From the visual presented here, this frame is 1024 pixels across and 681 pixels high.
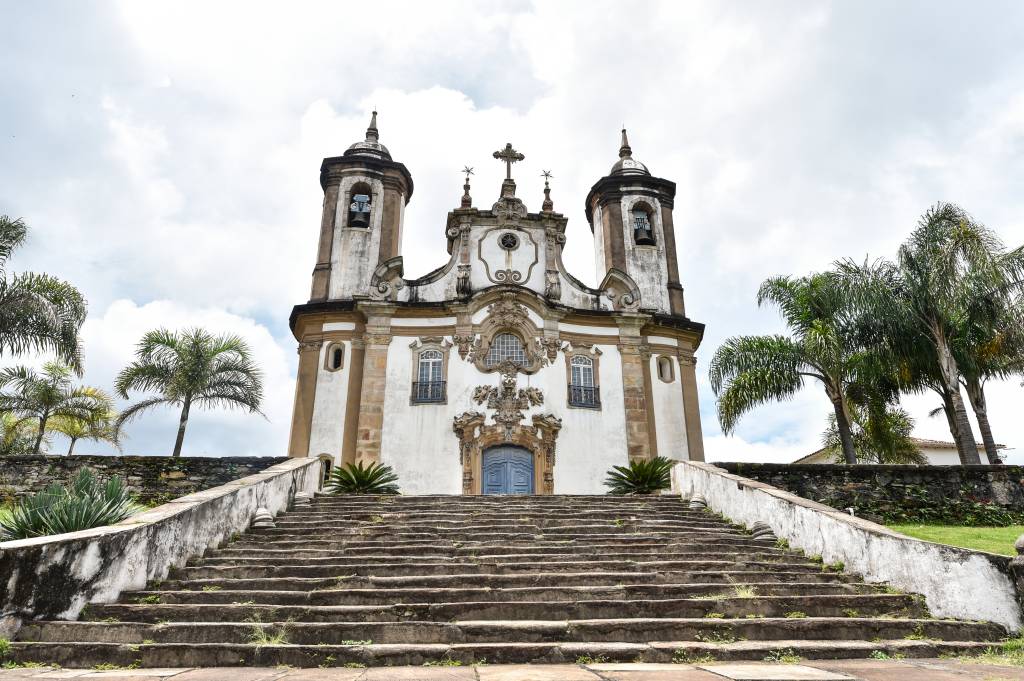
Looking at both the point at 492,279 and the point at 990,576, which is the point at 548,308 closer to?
the point at 492,279

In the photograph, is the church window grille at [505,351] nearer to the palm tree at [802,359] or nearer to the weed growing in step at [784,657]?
the palm tree at [802,359]

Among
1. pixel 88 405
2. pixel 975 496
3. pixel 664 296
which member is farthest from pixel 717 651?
pixel 88 405

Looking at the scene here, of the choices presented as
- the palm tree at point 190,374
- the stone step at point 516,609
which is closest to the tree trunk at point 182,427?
the palm tree at point 190,374

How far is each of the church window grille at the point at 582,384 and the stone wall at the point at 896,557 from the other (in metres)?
7.14

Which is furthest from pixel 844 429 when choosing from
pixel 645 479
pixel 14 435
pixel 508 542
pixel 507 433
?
pixel 14 435

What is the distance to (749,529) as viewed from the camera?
29.1ft

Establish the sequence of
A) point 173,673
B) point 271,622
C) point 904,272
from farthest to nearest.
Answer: point 904,272 < point 271,622 < point 173,673

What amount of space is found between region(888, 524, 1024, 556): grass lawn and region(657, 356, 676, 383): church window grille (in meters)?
7.08

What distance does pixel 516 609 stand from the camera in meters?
5.69

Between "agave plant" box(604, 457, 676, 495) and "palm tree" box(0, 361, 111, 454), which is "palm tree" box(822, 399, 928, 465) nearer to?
"agave plant" box(604, 457, 676, 495)

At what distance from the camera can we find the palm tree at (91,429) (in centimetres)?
1889

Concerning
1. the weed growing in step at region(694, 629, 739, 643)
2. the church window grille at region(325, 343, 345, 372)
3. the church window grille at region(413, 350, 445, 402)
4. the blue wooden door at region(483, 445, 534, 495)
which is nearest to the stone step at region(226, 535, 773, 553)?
the weed growing in step at region(694, 629, 739, 643)

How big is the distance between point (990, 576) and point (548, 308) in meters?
12.2

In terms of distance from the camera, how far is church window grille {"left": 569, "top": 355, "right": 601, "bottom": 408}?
1642cm
